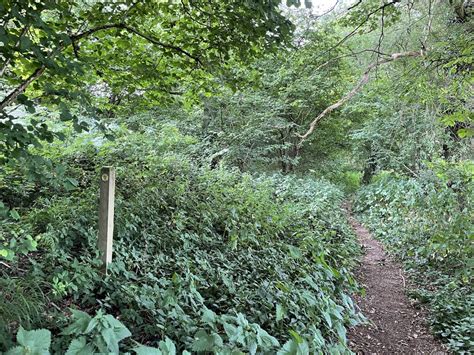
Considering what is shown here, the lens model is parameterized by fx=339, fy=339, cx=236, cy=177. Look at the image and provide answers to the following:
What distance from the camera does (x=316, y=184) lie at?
12297 mm

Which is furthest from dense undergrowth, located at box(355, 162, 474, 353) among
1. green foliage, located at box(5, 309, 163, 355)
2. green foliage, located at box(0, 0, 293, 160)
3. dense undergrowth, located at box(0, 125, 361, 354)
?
green foliage, located at box(0, 0, 293, 160)

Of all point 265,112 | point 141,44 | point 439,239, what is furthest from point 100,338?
point 265,112

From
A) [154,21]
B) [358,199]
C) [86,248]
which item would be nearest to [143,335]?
[86,248]

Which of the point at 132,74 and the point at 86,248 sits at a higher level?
the point at 132,74

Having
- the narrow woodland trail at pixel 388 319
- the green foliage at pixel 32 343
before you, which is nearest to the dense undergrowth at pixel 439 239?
the narrow woodland trail at pixel 388 319

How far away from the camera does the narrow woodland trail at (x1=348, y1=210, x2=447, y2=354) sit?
177 inches

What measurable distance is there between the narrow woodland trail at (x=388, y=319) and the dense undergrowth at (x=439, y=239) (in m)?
0.24

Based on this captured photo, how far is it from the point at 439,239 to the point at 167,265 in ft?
17.8

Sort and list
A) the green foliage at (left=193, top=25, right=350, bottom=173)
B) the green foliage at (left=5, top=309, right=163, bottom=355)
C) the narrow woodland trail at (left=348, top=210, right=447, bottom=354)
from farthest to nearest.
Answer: the green foliage at (left=193, top=25, right=350, bottom=173) → the narrow woodland trail at (left=348, top=210, right=447, bottom=354) → the green foliage at (left=5, top=309, right=163, bottom=355)

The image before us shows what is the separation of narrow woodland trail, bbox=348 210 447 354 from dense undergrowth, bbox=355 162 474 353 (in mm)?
239

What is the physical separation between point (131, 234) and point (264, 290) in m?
1.78

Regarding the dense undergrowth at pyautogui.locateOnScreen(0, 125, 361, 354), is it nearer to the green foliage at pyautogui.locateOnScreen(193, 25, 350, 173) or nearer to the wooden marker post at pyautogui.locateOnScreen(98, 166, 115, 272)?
the wooden marker post at pyautogui.locateOnScreen(98, 166, 115, 272)

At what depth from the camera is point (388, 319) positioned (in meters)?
5.25

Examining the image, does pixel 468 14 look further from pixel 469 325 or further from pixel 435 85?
pixel 469 325
